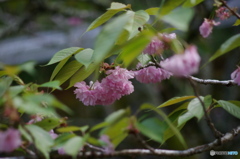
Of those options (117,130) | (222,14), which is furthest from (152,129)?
(222,14)

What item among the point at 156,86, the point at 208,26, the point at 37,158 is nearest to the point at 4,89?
the point at 37,158

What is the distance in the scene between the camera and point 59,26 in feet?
13.0

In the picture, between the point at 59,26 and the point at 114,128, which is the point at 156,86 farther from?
the point at 114,128

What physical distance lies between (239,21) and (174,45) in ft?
1.24

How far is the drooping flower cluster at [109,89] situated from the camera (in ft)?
3.42

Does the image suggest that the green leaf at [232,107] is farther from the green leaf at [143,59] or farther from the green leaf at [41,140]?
the green leaf at [41,140]

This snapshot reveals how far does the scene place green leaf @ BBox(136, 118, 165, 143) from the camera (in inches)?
26.3

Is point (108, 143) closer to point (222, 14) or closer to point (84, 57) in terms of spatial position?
point (84, 57)

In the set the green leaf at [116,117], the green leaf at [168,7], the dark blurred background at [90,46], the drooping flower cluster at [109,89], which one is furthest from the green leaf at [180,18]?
the dark blurred background at [90,46]

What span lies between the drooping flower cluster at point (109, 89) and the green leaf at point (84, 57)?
11 cm

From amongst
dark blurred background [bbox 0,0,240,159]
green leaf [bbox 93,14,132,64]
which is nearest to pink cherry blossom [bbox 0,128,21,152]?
green leaf [bbox 93,14,132,64]

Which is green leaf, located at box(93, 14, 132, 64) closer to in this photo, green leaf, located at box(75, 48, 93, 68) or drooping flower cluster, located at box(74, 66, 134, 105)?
green leaf, located at box(75, 48, 93, 68)

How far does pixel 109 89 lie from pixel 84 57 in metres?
0.14

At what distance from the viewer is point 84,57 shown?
3.11 feet
